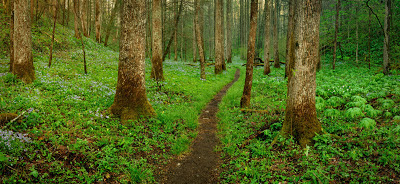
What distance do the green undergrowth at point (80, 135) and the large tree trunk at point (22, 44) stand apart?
1.12 ft

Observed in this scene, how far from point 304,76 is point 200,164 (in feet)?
11.1

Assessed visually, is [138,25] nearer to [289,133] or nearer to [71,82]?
[71,82]

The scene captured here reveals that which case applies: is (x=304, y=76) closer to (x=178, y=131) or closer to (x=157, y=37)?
(x=178, y=131)

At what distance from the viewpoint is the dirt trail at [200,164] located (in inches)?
177

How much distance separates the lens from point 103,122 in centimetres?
562

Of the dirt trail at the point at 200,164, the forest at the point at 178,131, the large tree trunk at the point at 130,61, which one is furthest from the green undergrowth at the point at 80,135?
the large tree trunk at the point at 130,61

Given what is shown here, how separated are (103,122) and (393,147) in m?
Answer: 6.99

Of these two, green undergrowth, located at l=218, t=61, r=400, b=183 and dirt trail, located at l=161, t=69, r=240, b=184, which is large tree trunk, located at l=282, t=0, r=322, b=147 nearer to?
green undergrowth, located at l=218, t=61, r=400, b=183

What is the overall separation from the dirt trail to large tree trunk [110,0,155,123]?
2134mm

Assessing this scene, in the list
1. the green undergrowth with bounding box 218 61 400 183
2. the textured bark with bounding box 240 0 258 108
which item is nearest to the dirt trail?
the green undergrowth with bounding box 218 61 400 183

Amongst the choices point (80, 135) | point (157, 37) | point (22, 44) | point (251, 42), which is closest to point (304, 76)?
point (251, 42)

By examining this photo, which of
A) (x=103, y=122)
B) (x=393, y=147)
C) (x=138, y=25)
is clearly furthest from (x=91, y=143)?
(x=393, y=147)

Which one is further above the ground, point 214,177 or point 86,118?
point 86,118

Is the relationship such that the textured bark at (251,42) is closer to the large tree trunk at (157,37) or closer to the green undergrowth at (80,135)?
the green undergrowth at (80,135)
